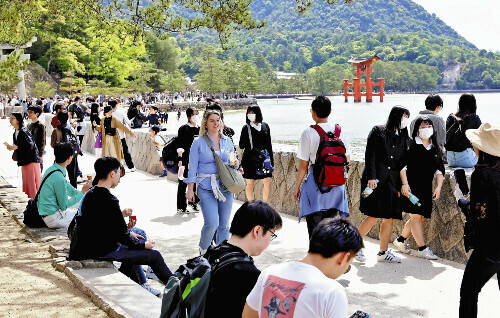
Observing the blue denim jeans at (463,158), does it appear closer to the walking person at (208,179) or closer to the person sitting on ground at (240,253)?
the walking person at (208,179)

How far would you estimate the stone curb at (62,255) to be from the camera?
4237 millimetres

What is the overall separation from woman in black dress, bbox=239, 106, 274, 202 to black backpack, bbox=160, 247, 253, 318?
4.34 metres

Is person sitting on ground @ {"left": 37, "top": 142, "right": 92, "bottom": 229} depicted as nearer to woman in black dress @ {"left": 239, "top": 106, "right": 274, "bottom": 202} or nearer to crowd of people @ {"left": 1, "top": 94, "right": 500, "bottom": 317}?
crowd of people @ {"left": 1, "top": 94, "right": 500, "bottom": 317}

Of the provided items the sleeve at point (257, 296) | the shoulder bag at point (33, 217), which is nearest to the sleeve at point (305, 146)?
the sleeve at point (257, 296)

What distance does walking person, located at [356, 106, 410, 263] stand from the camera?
5.42 m

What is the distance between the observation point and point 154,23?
31.2ft

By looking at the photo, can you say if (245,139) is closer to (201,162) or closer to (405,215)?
(201,162)

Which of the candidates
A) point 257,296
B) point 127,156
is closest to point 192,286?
point 257,296

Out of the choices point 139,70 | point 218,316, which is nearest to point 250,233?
point 218,316

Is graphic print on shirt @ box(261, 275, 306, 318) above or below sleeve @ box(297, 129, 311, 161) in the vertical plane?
below

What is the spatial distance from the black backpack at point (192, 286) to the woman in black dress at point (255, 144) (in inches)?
171

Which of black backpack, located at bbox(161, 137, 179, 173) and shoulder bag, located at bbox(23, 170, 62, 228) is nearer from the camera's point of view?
shoulder bag, located at bbox(23, 170, 62, 228)

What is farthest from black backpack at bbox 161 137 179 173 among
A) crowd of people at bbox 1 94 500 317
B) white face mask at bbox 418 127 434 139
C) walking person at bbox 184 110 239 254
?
white face mask at bbox 418 127 434 139

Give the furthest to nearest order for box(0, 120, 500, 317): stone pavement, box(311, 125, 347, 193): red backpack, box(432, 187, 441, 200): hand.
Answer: box(432, 187, 441, 200): hand
box(311, 125, 347, 193): red backpack
box(0, 120, 500, 317): stone pavement
